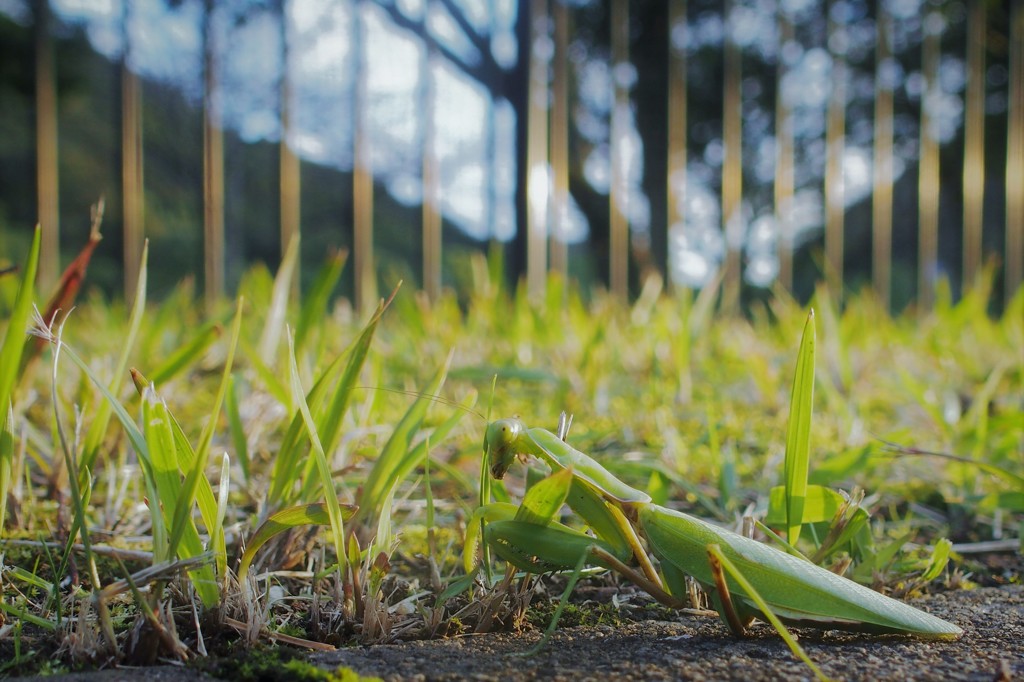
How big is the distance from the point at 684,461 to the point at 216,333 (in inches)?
24.0

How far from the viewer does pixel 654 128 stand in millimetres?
3988

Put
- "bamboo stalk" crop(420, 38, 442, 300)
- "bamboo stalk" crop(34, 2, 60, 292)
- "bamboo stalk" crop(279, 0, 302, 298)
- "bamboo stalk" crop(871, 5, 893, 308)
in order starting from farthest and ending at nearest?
"bamboo stalk" crop(871, 5, 893, 308) → "bamboo stalk" crop(420, 38, 442, 300) → "bamboo stalk" crop(279, 0, 302, 298) → "bamboo stalk" crop(34, 2, 60, 292)

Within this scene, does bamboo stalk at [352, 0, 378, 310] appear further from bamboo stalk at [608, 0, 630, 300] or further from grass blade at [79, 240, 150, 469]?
grass blade at [79, 240, 150, 469]

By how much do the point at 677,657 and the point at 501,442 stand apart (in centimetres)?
18

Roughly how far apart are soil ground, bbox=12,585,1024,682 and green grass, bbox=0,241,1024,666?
0.04 metres

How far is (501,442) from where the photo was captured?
496 mm

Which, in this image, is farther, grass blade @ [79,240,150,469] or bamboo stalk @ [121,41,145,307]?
bamboo stalk @ [121,41,145,307]

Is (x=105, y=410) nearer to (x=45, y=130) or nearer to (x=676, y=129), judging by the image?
(x=45, y=130)

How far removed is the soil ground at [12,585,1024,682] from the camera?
1.46 ft

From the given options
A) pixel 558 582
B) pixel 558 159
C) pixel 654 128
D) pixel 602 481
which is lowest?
pixel 558 582

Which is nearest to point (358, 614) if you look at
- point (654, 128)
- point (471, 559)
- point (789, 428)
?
point (471, 559)

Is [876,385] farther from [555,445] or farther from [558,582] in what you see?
[555,445]

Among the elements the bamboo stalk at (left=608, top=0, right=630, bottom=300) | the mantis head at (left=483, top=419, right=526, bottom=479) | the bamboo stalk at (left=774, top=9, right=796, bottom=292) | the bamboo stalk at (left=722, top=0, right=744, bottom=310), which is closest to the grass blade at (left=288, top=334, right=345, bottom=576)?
the mantis head at (left=483, top=419, right=526, bottom=479)

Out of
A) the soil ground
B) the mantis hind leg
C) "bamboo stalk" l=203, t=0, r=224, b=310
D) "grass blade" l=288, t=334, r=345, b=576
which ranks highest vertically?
"bamboo stalk" l=203, t=0, r=224, b=310
